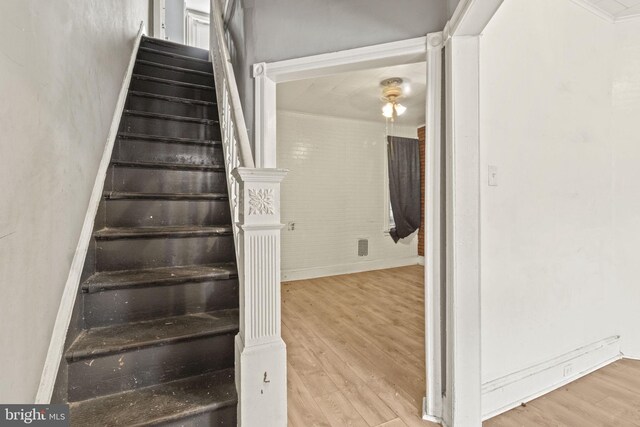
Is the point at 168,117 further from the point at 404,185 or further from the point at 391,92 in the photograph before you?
the point at 404,185

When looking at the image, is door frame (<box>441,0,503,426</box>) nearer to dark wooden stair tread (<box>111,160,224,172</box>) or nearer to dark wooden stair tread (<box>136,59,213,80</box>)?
dark wooden stair tread (<box>111,160,224,172</box>)

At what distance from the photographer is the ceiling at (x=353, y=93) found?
311 centimetres

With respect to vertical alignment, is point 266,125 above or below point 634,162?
above

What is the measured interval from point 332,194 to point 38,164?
3.93 metres

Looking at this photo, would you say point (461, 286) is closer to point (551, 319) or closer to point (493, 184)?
point (493, 184)

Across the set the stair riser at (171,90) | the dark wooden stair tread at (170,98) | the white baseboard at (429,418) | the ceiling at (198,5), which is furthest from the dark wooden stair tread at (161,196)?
the ceiling at (198,5)

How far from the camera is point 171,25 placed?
15.7 ft

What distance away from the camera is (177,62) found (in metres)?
2.93

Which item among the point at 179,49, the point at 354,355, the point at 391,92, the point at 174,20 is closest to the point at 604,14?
the point at 391,92

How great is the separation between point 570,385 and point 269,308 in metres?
2.12

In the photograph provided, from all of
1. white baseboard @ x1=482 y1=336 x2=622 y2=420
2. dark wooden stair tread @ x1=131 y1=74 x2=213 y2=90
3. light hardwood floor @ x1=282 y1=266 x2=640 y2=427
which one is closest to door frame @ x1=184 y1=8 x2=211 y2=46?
dark wooden stair tread @ x1=131 y1=74 x2=213 y2=90

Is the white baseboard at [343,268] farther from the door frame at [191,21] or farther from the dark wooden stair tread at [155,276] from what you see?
the door frame at [191,21]

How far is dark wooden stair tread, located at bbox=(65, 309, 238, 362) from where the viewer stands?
3.81 ft

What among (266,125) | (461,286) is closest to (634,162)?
(461,286)
